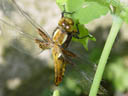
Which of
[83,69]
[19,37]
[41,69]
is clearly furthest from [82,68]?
[41,69]

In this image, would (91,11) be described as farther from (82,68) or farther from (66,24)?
(82,68)

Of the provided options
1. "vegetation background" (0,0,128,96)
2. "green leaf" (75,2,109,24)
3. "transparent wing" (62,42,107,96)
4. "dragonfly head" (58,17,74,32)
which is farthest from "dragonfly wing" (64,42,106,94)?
"vegetation background" (0,0,128,96)

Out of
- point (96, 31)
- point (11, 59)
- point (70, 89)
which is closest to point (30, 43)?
point (70, 89)

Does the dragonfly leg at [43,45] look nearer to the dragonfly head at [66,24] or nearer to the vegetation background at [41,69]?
the dragonfly head at [66,24]

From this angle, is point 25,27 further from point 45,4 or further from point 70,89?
point 45,4

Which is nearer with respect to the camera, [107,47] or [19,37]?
[107,47]
